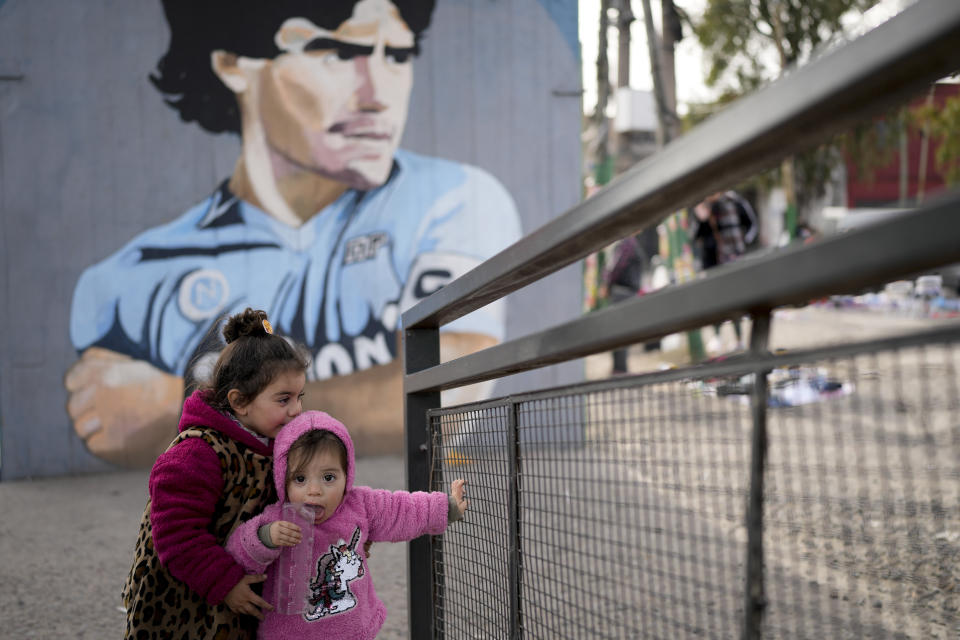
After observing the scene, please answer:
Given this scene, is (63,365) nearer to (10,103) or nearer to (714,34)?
(10,103)

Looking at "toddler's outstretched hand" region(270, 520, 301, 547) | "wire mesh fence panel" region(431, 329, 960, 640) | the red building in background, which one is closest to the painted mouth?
"wire mesh fence panel" region(431, 329, 960, 640)

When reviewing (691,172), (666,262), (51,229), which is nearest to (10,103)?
(51,229)

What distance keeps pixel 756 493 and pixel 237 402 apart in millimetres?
1440

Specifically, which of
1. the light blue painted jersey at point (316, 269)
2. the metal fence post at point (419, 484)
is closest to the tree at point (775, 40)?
the light blue painted jersey at point (316, 269)

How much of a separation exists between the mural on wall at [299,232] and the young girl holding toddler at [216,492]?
483 centimetres

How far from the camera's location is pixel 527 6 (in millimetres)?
7551

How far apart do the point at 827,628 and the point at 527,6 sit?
588 centimetres

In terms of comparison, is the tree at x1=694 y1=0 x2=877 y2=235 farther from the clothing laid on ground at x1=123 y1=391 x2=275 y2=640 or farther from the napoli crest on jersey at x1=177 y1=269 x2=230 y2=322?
the clothing laid on ground at x1=123 y1=391 x2=275 y2=640

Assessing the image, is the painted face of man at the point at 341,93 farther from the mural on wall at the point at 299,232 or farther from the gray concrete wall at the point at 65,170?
the gray concrete wall at the point at 65,170

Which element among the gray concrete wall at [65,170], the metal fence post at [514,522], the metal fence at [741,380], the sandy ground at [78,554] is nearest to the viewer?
the metal fence at [741,380]

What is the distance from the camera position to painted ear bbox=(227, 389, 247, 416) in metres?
2.21

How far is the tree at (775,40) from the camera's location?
904 inches

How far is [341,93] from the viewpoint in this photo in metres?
7.14

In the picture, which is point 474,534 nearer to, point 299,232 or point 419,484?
point 419,484
